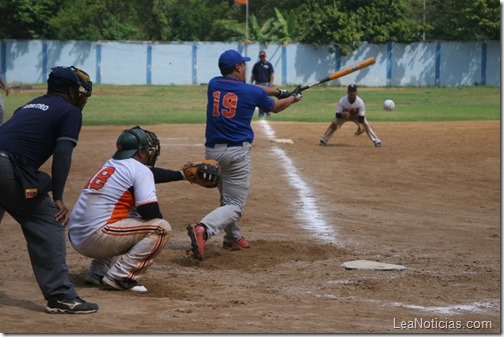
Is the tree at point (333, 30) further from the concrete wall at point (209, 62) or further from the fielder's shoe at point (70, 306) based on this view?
the fielder's shoe at point (70, 306)

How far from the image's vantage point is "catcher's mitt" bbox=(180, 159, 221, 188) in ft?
28.0

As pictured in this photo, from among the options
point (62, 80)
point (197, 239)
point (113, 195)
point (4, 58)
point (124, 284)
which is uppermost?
point (62, 80)

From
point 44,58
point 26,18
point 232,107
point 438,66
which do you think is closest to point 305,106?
point 438,66

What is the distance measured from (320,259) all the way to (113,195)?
2.68 meters

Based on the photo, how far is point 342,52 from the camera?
52.2 m

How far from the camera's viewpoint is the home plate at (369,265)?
8828 mm

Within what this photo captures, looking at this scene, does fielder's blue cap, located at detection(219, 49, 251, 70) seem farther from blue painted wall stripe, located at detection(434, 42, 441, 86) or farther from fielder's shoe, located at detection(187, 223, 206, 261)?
blue painted wall stripe, located at detection(434, 42, 441, 86)

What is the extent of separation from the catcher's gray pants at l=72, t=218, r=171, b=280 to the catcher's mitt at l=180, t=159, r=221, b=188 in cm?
92

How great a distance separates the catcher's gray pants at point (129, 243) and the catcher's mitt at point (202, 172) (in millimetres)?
915

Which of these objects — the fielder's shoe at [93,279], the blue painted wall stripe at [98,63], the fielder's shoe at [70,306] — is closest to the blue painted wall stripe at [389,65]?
the blue painted wall stripe at [98,63]

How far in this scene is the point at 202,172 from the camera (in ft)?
28.0

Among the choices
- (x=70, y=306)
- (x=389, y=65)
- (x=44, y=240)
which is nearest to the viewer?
(x=70, y=306)

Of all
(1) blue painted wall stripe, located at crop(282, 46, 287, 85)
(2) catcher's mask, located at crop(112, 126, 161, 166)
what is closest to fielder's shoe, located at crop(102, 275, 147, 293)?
(2) catcher's mask, located at crop(112, 126, 161, 166)

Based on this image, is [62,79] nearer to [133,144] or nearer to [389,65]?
[133,144]
